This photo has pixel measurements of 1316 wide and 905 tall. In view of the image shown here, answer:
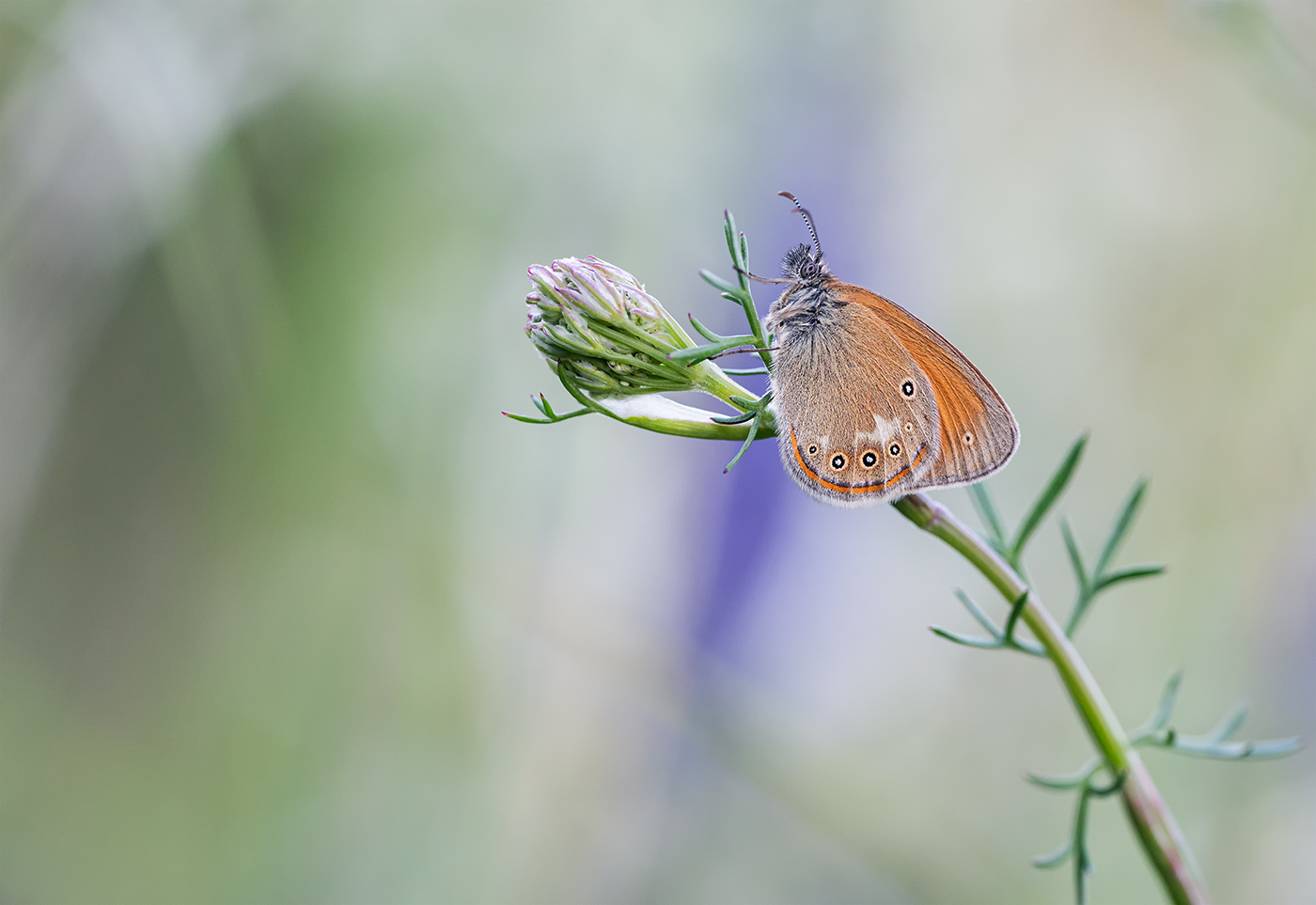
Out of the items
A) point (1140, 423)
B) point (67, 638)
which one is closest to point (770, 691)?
point (1140, 423)

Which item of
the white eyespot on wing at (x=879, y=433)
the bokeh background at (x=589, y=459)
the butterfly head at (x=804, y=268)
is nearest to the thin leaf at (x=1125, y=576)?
the white eyespot on wing at (x=879, y=433)

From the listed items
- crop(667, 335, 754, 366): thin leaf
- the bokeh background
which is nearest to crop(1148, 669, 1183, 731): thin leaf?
crop(667, 335, 754, 366): thin leaf

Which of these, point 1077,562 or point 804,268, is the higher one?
point 804,268

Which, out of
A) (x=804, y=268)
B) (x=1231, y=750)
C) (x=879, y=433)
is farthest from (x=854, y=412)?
(x=1231, y=750)

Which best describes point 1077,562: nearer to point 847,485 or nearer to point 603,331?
point 847,485

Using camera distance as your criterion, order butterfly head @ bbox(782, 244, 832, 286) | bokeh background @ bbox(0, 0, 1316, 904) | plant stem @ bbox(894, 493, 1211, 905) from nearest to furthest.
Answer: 1. plant stem @ bbox(894, 493, 1211, 905)
2. butterfly head @ bbox(782, 244, 832, 286)
3. bokeh background @ bbox(0, 0, 1316, 904)

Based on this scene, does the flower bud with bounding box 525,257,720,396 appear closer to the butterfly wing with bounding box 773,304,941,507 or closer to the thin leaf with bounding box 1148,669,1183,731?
the butterfly wing with bounding box 773,304,941,507

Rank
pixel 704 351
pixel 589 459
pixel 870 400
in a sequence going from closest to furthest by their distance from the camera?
pixel 704 351, pixel 870 400, pixel 589 459

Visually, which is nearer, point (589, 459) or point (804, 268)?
point (804, 268)
